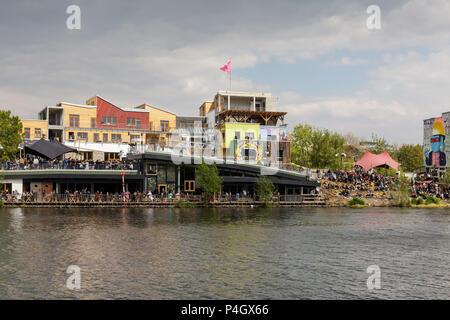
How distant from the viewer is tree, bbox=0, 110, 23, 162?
74.1 meters

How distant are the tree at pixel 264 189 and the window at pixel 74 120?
121ft

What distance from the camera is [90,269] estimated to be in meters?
28.2

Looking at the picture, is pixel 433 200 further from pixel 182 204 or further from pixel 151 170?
pixel 151 170

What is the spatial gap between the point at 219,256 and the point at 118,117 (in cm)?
6267

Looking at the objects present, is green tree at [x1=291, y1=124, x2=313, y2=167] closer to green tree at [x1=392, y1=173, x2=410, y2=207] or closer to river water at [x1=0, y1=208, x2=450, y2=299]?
green tree at [x1=392, y1=173, x2=410, y2=207]

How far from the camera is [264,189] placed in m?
68.5

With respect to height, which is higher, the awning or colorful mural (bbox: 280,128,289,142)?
colorful mural (bbox: 280,128,289,142)

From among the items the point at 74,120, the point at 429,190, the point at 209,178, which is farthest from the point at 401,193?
the point at 74,120

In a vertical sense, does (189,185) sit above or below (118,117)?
below

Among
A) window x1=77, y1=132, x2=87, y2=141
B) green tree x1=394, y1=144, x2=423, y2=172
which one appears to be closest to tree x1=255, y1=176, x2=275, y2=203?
window x1=77, y1=132, x2=87, y2=141

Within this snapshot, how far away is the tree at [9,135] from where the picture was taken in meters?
74.1

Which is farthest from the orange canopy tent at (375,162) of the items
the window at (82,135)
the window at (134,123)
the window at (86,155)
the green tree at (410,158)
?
the window at (82,135)

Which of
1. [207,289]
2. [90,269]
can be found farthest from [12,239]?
[207,289]

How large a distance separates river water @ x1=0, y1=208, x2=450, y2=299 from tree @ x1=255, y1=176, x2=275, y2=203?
14.0m
